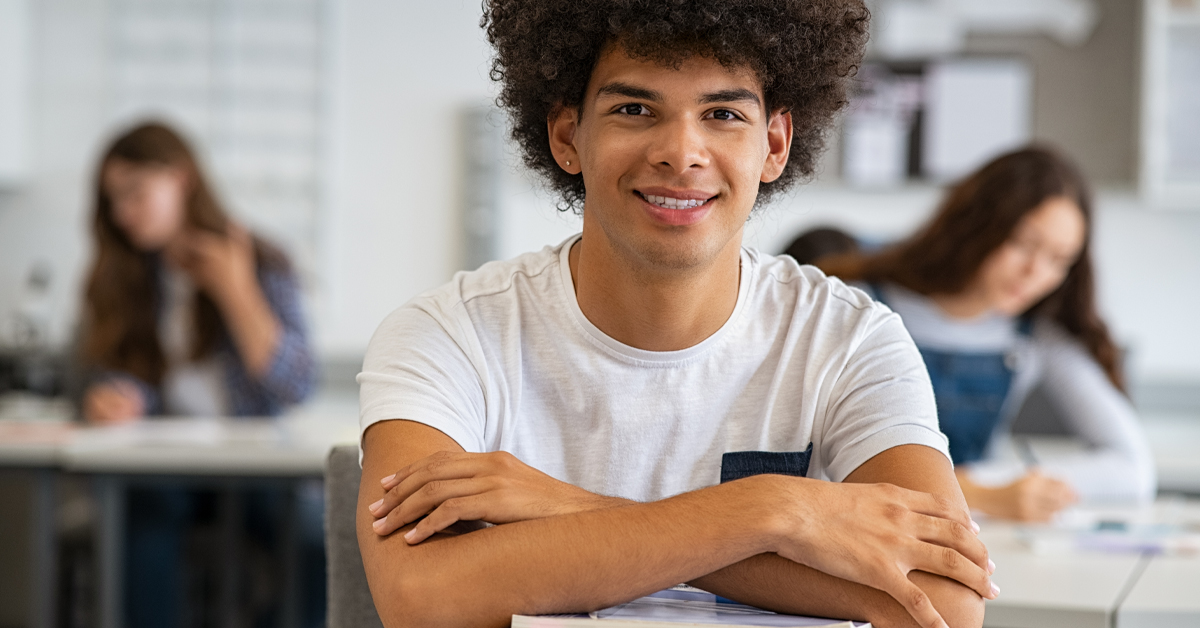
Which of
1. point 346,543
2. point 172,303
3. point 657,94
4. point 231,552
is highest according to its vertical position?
point 657,94

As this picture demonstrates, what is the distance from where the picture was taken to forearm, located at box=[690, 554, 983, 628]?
1130 mm

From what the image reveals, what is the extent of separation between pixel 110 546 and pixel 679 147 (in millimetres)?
2081

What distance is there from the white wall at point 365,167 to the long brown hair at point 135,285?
122 cm

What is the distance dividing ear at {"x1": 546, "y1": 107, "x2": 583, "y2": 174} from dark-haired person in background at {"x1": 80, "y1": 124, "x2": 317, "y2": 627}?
1.87 m

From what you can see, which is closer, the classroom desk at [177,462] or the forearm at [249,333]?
the classroom desk at [177,462]

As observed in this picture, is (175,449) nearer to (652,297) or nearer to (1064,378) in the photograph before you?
(652,297)

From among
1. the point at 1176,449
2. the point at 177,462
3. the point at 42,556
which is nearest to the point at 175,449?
the point at 177,462

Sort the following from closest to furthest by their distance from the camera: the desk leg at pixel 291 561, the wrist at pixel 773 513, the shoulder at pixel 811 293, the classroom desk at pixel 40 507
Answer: the wrist at pixel 773 513, the shoulder at pixel 811 293, the classroom desk at pixel 40 507, the desk leg at pixel 291 561

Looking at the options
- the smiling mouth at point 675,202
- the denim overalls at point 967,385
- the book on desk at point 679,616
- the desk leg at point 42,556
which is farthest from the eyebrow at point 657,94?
the desk leg at point 42,556

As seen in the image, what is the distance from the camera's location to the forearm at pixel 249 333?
3.10 m

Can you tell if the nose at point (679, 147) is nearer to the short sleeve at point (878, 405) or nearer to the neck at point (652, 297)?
the neck at point (652, 297)

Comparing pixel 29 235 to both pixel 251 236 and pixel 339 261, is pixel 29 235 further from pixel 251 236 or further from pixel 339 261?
pixel 251 236

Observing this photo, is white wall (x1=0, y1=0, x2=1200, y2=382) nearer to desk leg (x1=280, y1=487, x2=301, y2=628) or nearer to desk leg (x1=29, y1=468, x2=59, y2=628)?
desk leg (x1=280, y1=487, x2=301, y2=628)

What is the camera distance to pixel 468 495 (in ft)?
3.72
